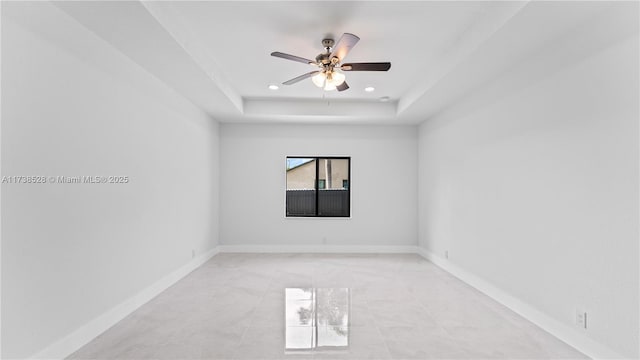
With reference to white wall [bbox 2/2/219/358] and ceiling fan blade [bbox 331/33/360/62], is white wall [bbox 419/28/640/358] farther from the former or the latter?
white wall [bbox 2/2/219/358]

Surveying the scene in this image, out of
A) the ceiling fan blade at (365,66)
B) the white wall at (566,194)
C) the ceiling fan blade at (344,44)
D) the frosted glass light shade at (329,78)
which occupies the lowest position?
the white wall at (566,194)

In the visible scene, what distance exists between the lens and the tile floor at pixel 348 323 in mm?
2725

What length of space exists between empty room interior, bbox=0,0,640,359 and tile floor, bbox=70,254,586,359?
0.08ft

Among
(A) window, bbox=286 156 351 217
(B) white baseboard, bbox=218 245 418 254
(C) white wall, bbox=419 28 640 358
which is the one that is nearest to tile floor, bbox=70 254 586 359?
(C) white wall, bbox=419 28 640 358

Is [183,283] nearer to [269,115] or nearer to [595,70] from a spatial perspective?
[269,115]

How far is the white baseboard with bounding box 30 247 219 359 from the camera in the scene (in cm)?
254

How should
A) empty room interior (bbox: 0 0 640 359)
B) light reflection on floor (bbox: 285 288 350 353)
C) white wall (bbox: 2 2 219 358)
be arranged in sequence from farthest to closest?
light reflection on floor (bbox: 285 288 350 353) → empty room interior (bbox: 0 0 640 359) → white wall (bbox: 2 2 219 358)

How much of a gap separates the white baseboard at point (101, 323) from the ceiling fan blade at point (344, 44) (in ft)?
10.5

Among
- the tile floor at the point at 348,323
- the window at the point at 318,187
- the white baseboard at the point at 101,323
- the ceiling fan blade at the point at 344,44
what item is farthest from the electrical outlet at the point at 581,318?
the window at the point at 318,187

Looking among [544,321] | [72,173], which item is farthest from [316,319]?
[72,173]

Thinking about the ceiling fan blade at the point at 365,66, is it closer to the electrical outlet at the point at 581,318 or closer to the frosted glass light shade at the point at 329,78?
the frosted glass light shade at the point at 329,78

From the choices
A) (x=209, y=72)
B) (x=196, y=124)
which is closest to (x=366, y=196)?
(x=196, y=124)

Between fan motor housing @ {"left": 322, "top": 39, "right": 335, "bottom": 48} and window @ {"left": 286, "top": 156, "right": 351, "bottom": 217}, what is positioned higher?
fan motor housing @ {"left": 322, "top": 39, "right": 335, "bottom": 48}

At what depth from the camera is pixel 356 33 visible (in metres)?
3.46
